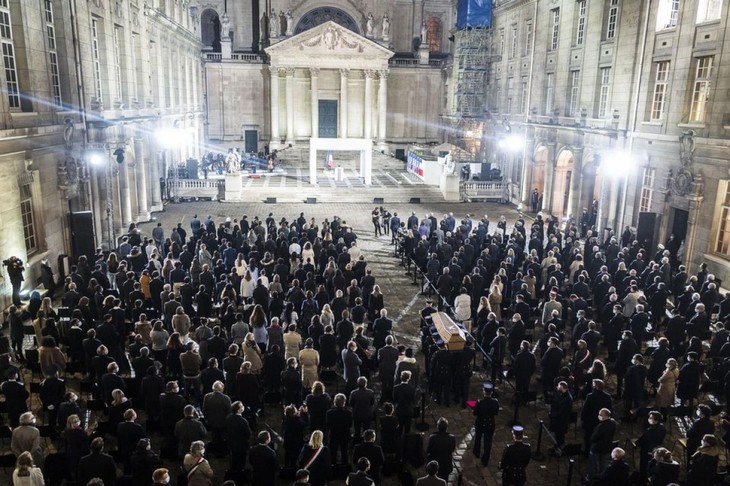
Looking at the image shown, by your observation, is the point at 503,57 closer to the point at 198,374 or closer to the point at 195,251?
the point at 195,251

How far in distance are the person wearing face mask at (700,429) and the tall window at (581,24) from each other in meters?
25.2

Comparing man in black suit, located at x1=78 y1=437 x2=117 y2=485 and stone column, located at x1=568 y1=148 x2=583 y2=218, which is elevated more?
stone column, located at x1=568 y1=148 x2=583 y2=218

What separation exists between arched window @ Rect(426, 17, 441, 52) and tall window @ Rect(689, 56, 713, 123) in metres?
39.1

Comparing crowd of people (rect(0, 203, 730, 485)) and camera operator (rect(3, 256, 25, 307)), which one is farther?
camera operator (rect(3, 256, 25, 307))

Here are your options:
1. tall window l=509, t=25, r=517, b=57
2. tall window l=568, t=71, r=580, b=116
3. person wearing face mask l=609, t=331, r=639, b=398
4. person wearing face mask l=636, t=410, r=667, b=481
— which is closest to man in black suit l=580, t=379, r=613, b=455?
person wearing face mask l=636, t=410, r=667, b=481

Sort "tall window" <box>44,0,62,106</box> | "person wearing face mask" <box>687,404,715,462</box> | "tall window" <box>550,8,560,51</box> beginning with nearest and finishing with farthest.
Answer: "person wearing face mask" <box>687,404,715,462</box>
"tall window" <box>44,0,62,106</box>
"tall window" <box>550,8,560,51</box>

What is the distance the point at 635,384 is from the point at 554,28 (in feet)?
91.7

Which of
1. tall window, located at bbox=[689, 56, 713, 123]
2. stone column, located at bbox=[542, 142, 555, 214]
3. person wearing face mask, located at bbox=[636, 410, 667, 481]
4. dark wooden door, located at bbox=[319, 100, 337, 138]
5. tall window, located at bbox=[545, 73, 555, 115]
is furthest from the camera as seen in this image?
dark wooden door, located at bbox=[319, 100, 337, 138]

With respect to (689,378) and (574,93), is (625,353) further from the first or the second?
(574,93)

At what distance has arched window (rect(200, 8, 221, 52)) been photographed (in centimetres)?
5481

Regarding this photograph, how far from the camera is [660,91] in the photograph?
23.9 m

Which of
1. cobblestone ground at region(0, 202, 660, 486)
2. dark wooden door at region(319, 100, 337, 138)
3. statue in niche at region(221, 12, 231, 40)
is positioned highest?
statue in niche at region(221, 12, 231, 40)

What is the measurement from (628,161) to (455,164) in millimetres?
14400

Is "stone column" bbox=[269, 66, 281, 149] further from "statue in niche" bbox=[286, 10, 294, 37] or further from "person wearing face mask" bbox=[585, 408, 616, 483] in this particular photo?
"person wearing face mask" bbox=[585, 408, 616, 483]
